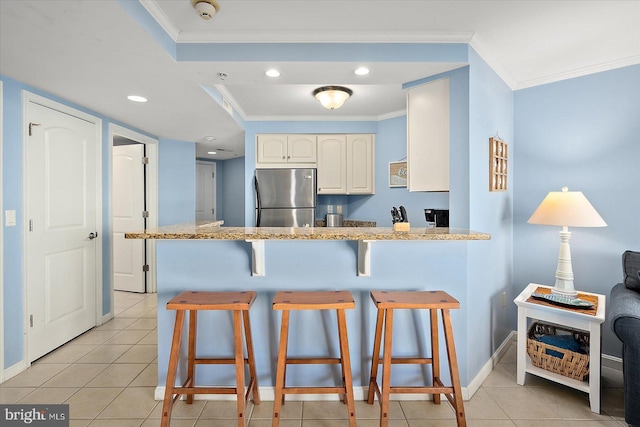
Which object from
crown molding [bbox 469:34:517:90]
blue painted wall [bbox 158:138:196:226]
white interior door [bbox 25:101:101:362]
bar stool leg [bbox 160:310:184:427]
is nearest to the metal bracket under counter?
bar stool leg [bbox 160:310:184:427]

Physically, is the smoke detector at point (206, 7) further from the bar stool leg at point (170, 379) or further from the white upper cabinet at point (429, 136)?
the bar stool leg at point (170, 379)

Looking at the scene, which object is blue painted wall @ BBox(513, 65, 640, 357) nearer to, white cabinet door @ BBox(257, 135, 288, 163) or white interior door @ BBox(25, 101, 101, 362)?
white cabinet door @ BBox(257, 135, 288, 163)

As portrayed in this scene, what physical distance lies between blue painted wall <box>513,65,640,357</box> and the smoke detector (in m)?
2.47

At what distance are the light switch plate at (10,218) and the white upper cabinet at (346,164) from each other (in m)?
2.83

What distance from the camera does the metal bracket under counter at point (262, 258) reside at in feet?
6.20

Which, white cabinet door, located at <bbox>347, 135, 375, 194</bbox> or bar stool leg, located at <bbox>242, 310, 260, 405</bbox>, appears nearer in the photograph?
bar stool leg, located at <bbox>242, 310, 260, 405</bbox>

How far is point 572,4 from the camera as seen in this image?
1.77 m

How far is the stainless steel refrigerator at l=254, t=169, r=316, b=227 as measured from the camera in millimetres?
4016

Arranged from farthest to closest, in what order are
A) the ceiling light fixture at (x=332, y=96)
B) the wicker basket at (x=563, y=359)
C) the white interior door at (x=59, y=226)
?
the ceiling light fixture at (x=332, y=96) < the white interior door at (x=59, y=226) < the wicker basket at (x=563, y=359)

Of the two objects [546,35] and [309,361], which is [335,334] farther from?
[546,35]


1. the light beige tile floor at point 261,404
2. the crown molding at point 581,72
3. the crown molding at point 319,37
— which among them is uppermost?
the crown molding at point 319,37

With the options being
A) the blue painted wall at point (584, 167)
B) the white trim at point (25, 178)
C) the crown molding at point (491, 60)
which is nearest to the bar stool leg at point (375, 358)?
the blue painted wall at point (584, 167)

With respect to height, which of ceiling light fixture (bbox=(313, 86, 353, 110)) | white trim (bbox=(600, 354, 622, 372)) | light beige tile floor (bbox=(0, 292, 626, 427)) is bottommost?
light beige tile floor (bbox=(0, 292, 626, 427))

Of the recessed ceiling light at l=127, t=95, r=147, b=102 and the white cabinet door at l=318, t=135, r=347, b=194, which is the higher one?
the recessed ceiling light at l=127, t=95, r=147, b=102
